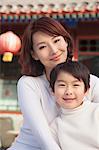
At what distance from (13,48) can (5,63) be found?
0.99 metres

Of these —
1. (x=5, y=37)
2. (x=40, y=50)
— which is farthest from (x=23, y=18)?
(x=40, y=50)

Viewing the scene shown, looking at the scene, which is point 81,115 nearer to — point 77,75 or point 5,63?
point 77,75

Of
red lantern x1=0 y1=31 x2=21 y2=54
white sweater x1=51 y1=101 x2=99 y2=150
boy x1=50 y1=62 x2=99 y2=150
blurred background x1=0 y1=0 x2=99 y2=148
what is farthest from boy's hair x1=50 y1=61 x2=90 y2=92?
blurred background x1=0 y1=0 x2=99 y2=148

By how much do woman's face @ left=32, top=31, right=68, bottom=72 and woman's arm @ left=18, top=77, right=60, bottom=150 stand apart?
0.40ft

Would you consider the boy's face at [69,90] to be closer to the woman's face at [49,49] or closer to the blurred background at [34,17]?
the woman's face at [49,49]

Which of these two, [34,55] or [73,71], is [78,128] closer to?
[73,71]

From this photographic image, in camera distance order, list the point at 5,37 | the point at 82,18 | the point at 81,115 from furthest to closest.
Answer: the point at 82,18, the point at 5,37, the point at 81,115

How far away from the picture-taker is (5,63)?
7.93 metres

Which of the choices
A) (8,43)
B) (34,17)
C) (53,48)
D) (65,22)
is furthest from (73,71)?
(65,22)

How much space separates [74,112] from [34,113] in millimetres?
163

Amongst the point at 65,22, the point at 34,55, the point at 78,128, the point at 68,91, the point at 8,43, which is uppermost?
the point at 65,22

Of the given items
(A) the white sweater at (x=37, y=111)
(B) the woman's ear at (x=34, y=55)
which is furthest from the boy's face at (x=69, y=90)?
(B) the woman's ear at (x=34, y=55)

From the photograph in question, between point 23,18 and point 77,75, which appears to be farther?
point 23,18

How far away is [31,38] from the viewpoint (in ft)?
6.09
